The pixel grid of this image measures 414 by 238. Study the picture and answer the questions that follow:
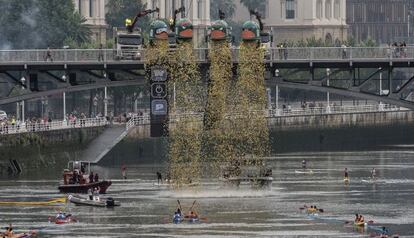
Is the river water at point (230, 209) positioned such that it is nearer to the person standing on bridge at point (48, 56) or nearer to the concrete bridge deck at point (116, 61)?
the concrete bridge deck at point (116, 61)

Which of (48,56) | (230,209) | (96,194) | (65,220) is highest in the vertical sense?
(48,56)

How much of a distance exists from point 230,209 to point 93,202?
11.4 m

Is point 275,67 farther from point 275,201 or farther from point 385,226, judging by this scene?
point 385,226

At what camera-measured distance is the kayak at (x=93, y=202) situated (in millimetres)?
174375

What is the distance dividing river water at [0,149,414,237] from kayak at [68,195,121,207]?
2.69ft

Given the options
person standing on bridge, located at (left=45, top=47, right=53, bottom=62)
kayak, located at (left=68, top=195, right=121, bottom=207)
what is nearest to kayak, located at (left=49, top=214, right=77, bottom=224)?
kayak, located at (left=68, top=195, right=121, bottom=207)

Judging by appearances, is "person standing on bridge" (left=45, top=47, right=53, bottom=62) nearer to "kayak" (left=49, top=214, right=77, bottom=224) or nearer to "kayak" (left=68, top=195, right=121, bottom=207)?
"kayak" (left=68, top=195, right=121, bottom=207)

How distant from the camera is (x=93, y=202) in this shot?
176250 millimetres

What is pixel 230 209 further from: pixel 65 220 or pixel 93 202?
pixel 65 220

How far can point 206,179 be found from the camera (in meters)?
195

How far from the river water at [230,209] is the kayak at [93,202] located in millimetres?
819

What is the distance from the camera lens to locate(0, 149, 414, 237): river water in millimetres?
157625

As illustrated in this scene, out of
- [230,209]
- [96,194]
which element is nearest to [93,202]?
[96,194]

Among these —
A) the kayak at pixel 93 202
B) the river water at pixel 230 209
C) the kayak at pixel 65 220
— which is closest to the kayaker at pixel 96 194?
A: the kayak at pixel 93 202
